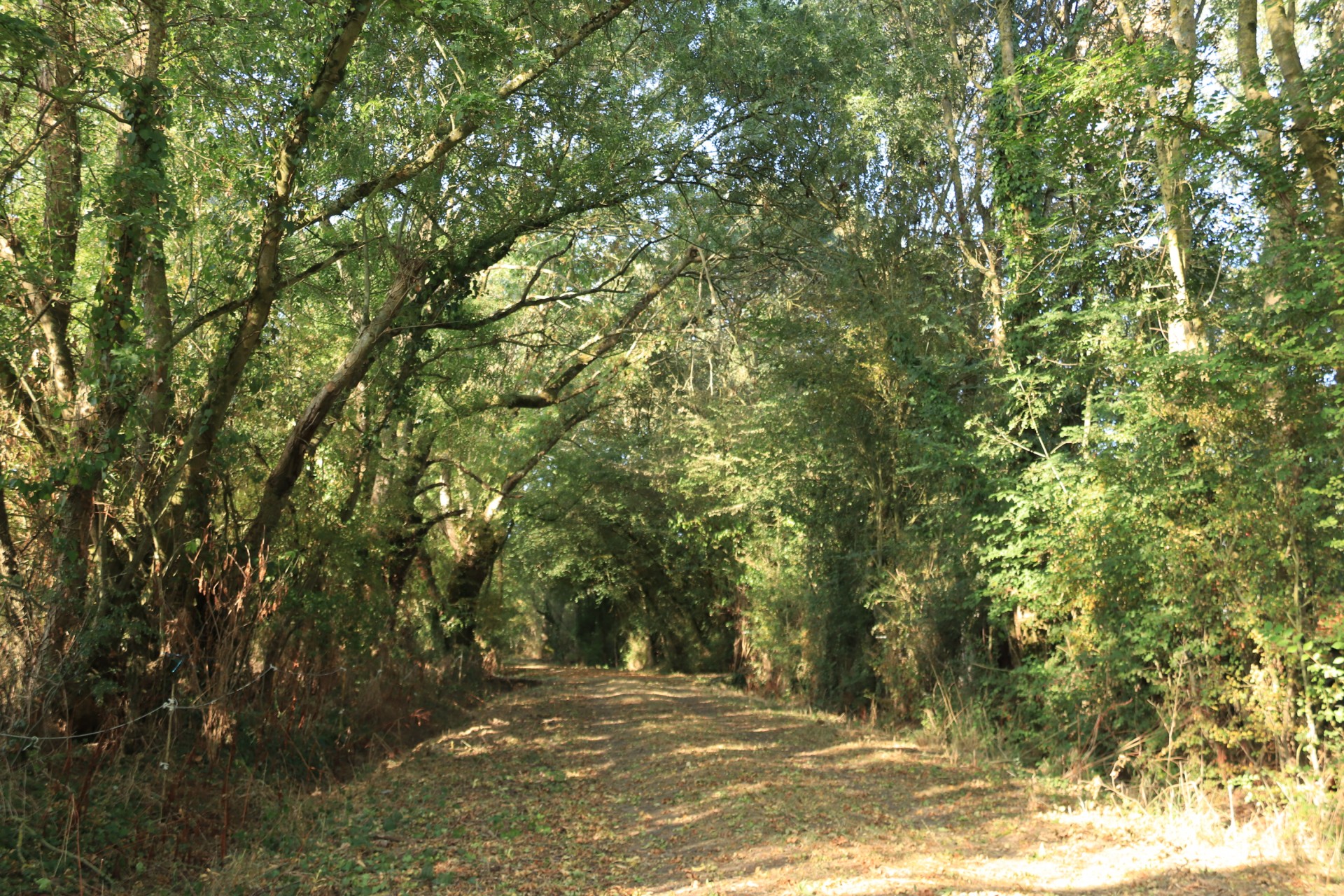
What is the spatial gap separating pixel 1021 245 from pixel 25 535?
10806mm

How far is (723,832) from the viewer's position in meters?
7.72

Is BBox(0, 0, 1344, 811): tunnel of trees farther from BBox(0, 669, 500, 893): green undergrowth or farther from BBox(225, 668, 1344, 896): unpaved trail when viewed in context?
BBox(225, 668, 1344, 896): unpaved trail

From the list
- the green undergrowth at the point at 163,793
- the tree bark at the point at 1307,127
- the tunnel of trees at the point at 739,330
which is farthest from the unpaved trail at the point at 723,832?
the tree bark at the point at 1307,127

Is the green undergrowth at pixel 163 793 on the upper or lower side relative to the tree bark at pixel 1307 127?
lower

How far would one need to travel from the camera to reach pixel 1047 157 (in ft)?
37.3

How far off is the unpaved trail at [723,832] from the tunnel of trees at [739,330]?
155cm

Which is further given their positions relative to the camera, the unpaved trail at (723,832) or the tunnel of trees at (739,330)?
the tunnel of trees at (739,330)

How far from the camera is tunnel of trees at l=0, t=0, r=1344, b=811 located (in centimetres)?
757

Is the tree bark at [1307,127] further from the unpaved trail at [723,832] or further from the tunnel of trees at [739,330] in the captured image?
the unpaved trail at [723,832]

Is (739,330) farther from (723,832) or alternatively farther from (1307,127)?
(723,832)

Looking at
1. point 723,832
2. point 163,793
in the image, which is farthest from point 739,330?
point 163,793

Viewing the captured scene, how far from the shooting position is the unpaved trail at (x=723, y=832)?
626cm

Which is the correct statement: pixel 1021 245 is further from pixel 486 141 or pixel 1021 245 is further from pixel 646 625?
pixel 646 625

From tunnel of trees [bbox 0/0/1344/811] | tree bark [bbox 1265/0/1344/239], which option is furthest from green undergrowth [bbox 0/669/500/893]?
tree bark [bbox 1265/0/1344/239]
